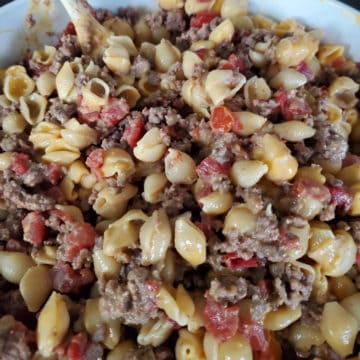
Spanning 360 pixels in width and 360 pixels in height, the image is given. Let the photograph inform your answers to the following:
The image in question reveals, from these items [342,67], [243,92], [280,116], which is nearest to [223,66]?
[243,92]

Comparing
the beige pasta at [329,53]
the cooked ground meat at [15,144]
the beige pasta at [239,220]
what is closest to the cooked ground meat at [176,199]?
the beige pasta at [239,220]

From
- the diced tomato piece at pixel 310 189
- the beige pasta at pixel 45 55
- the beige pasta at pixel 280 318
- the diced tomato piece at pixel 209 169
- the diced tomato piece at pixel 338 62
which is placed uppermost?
the diced tomato piece at pixel 338 62

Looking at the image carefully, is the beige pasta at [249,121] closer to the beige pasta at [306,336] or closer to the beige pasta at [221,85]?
the beige pasta at [221,85]

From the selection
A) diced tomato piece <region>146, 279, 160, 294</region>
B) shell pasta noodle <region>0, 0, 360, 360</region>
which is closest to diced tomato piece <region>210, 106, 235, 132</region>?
shell pasta noodle <region>0, 0, 360, 360</region>

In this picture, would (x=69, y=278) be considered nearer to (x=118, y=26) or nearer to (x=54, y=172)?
(x=54, y=172)

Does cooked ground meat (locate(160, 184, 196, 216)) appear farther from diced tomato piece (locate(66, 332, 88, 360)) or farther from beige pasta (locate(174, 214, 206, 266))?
diced tomato piece (locate(66, 332, 88, 360))

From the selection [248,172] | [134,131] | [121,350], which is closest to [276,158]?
[248,172]
